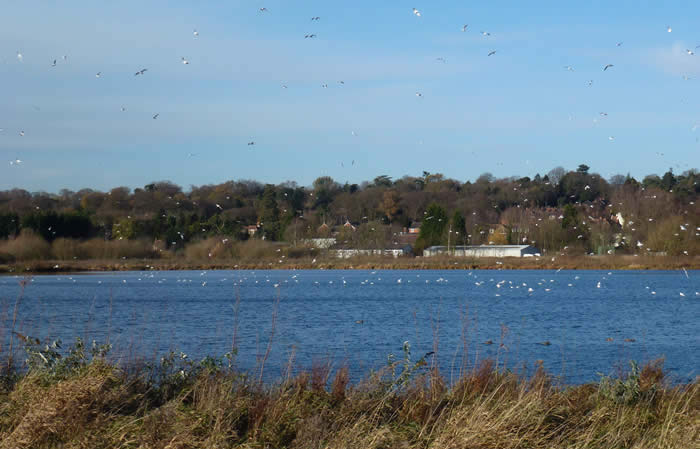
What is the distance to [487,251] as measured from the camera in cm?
10538

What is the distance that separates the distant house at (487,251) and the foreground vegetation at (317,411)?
91.3 m

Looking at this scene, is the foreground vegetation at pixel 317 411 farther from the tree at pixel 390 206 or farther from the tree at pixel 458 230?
the tree at pixel 390 206

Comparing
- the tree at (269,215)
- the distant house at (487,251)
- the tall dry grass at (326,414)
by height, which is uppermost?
the tree at (269,215)

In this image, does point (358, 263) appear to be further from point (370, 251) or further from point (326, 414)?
point (326, 414)

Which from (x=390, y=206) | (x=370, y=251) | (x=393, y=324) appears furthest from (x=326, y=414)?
(x=390, y=206)

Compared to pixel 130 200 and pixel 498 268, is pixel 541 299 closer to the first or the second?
pixel 498 268

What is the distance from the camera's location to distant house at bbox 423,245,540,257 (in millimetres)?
102875

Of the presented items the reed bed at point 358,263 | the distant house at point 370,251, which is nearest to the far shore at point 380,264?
the reed bed at point 358,263

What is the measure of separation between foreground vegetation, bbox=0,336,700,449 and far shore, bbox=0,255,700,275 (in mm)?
69036

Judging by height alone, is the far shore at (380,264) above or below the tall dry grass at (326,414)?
below

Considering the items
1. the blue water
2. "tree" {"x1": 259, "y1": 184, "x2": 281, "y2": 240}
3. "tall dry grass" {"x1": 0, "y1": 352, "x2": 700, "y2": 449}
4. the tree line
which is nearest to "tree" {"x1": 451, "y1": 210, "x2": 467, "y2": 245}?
the tree line

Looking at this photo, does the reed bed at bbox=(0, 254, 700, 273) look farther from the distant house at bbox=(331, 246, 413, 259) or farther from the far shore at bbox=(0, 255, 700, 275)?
the distant house at bbox=(331, 246, 413, 259)

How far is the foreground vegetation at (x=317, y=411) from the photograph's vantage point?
814 centimetres

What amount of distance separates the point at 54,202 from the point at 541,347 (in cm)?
11223
